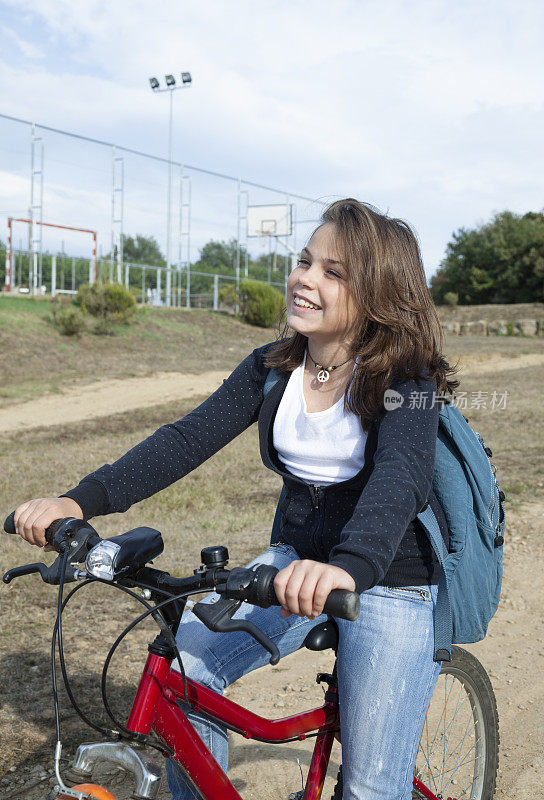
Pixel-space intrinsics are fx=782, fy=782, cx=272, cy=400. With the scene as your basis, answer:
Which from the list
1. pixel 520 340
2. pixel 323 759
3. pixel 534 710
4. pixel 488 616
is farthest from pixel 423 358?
pixel 520 340

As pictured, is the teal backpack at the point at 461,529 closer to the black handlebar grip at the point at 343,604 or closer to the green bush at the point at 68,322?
the black handlebar grip at the point at 343,604

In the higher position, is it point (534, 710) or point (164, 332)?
point (164, 332)

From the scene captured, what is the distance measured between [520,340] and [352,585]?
26394mm

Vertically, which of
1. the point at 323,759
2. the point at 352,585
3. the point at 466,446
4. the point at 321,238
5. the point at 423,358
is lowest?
the point at 323,759

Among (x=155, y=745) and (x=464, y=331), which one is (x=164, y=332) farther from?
(x=155, y=745)

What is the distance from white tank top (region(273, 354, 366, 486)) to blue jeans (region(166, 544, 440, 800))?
31 centimetres

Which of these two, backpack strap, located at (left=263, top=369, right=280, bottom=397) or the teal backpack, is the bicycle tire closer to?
the teal backpack

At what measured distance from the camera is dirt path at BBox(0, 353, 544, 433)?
A: 1246cm

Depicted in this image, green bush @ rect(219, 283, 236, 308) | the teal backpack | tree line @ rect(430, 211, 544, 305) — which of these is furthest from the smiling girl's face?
tree line @ rect(430, 211, 544, 305)

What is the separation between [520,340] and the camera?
2645cm

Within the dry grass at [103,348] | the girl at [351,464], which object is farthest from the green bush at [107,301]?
the girl at [351,464]

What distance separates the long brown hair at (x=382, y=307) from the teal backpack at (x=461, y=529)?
0.49 ft

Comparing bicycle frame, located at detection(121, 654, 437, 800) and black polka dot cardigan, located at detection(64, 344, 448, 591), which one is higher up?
black polka dot cardigan, located at detection(64, 344, 448, 591)

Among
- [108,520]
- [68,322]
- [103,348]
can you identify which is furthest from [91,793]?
[68,322]
